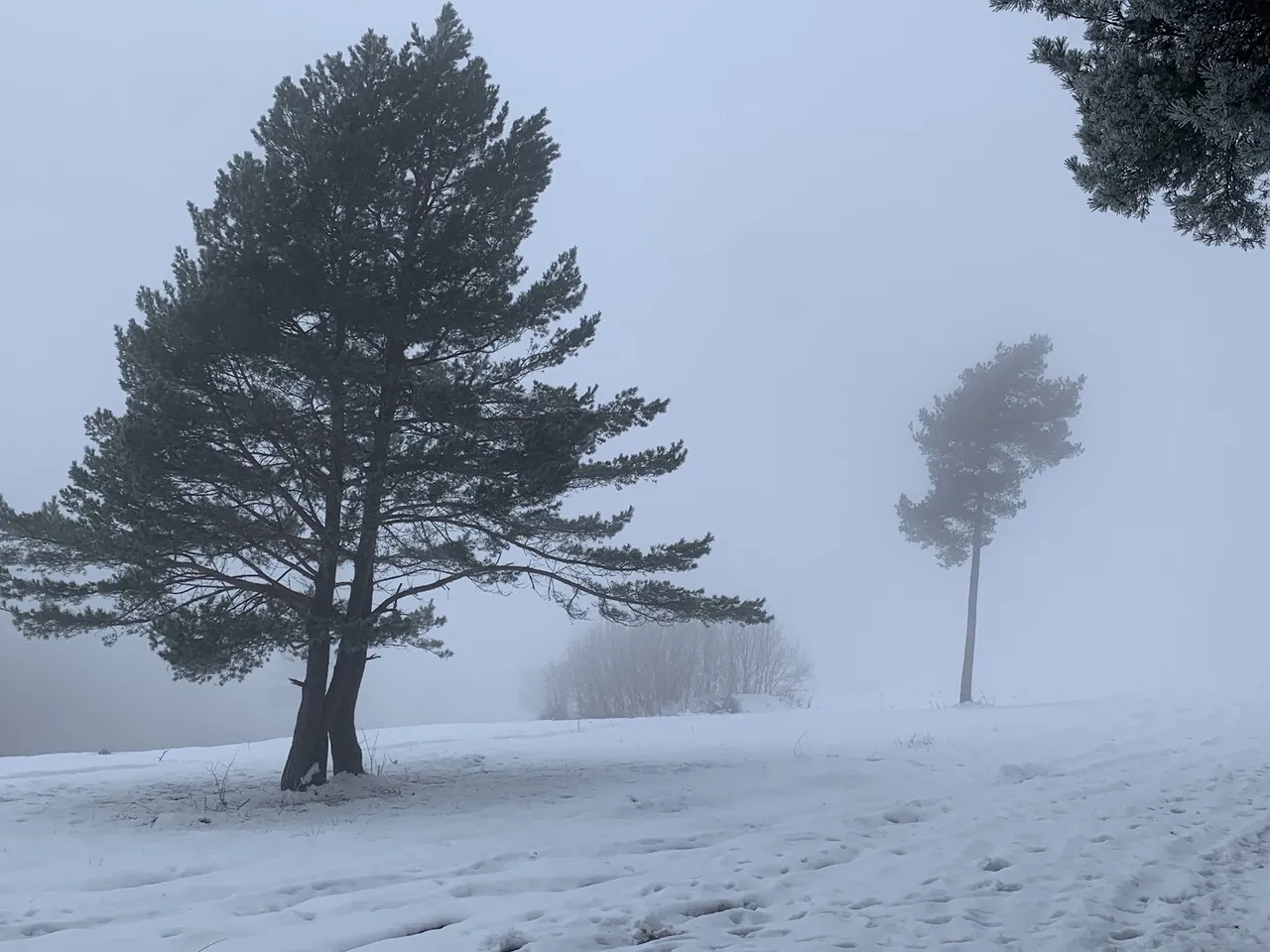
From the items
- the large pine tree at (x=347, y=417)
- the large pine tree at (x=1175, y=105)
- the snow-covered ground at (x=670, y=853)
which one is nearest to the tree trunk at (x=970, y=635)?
the snow-covered ground at (x=670, y=853)

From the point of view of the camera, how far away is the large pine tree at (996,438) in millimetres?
25641

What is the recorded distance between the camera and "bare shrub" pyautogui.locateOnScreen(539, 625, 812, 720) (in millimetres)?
41688

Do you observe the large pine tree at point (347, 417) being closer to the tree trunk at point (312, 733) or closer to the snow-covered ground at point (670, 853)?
the tree trunk at point (312, 733)

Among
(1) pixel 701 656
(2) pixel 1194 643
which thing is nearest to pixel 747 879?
(1) pixel 701 656

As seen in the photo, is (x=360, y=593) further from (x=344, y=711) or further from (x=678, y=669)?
(x=678, y=669)

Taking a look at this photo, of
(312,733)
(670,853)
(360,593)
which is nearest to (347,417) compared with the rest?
(360,593)

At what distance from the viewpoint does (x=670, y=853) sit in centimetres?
688

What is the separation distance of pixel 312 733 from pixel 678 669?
32.9 m

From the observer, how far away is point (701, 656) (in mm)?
42281

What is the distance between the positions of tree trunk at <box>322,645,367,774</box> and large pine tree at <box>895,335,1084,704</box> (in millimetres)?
20552

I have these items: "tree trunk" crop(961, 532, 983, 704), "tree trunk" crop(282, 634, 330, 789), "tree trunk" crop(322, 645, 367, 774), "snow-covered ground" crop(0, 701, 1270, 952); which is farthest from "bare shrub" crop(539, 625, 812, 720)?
"tree trunk" crop(282, 634, 330, 789)

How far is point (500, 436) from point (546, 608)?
399 ft

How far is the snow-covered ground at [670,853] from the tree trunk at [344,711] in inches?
17.7

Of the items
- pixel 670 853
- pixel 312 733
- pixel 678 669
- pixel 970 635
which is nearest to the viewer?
pixel 670 853
